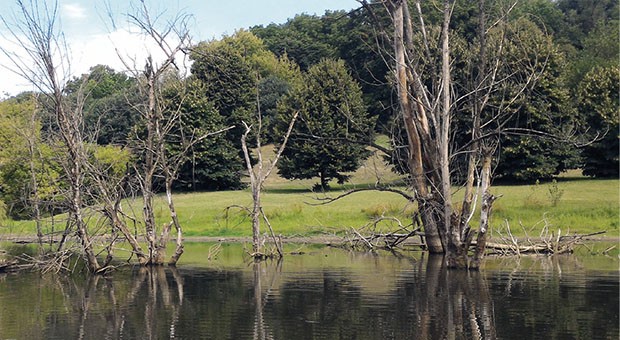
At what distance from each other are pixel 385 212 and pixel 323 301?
21553 millimetres

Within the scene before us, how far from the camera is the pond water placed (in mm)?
15695

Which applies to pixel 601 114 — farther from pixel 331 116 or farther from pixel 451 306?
pixel 451 306

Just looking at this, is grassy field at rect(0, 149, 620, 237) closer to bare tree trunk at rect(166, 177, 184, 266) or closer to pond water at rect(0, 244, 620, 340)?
bare tree trunk at rect(166, 177, 184, 266)

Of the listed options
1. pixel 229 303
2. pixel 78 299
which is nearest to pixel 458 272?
pixel 229 303

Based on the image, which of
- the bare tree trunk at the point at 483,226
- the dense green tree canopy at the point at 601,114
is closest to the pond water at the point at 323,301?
the bare tree trunk at the point at 483,226

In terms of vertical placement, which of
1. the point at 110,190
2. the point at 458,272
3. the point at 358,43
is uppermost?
the point at 358,43

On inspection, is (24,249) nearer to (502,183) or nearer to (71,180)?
(71,180)

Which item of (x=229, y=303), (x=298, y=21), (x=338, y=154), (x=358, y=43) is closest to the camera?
(x=229, y=303)

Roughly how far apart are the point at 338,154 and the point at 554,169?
16313 mm

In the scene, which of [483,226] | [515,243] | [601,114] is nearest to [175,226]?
[483,226]

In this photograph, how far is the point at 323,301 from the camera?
1975 centimetres

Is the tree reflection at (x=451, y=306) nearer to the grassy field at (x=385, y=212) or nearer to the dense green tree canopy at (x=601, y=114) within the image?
the grassy field at (x=385, y=212)

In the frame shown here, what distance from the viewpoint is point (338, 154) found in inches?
2409

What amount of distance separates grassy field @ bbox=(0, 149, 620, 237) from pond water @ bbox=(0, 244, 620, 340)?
25.0ft
